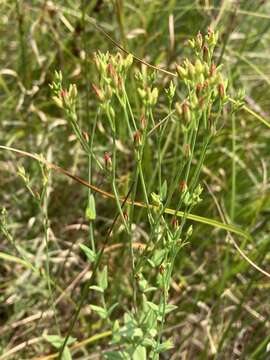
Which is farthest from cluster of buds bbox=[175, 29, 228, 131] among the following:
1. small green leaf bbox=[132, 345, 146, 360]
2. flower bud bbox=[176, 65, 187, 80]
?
small green leaf bbox=[132, 345, 146, 360]

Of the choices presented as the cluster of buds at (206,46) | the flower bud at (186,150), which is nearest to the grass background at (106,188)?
the cluster of buds at (206,46)

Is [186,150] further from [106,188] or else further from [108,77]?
[106,188]

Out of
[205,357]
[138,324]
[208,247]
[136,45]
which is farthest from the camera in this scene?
[136,45]

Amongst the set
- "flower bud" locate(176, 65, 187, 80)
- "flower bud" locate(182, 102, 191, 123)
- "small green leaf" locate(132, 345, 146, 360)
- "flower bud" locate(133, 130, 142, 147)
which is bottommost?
"small green leaf" locate(132, 345, 146, 360)

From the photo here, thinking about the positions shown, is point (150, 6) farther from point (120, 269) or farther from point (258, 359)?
point (258, 359)

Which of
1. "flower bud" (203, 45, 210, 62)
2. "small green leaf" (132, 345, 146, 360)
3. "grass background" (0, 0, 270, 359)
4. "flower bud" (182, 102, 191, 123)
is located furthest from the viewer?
"grass background" (0, 0, 270, 359)

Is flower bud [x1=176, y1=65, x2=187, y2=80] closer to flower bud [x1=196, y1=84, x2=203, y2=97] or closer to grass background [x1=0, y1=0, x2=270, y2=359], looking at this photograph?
flower bud [x1=196, y1=84, x2=203, y2=97]

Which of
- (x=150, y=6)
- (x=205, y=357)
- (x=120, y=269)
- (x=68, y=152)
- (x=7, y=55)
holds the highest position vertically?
(x=150, y=6)

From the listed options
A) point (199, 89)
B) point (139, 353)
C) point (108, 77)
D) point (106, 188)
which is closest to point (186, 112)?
point (199, 89)

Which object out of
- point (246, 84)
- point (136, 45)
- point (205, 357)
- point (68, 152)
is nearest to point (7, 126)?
point (68, 152)
